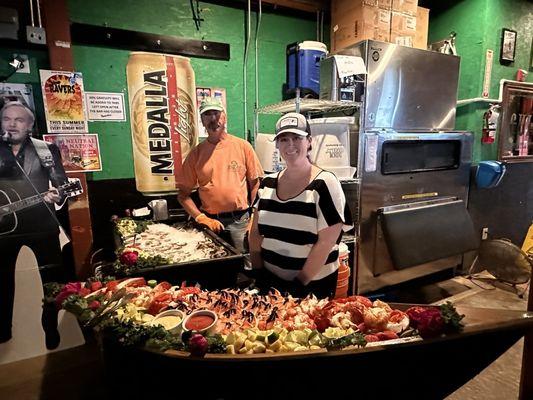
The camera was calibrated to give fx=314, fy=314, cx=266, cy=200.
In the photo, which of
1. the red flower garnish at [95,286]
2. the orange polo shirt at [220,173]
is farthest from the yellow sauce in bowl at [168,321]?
the orange polo shirt at [220,173]

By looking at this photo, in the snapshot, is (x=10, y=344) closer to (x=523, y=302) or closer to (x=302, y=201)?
(x=302, y=201)

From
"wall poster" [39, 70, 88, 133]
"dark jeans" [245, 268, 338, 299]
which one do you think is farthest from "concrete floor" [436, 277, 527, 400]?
"wall poster" [39, 70, 88, 133]

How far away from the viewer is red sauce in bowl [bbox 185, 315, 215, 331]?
1.10 metres

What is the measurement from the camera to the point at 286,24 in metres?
3.56

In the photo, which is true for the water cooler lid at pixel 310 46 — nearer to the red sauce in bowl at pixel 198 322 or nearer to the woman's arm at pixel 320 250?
the woman's arm at pixel 320 250

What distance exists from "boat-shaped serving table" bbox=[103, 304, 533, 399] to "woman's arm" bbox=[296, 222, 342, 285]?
0.80 m

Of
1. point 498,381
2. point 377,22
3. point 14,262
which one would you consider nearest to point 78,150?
point 14,262

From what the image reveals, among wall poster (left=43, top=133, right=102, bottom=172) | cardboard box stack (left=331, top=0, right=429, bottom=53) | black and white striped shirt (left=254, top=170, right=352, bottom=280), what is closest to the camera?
black and white striped shirt (left=254, top=170, right=352, bottom=280)

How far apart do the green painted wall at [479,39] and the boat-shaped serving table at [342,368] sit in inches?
140

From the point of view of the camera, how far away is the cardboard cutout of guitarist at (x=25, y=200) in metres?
2.53

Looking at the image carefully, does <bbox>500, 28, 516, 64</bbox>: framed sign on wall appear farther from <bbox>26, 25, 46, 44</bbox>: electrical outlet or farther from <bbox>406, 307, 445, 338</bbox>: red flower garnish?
<bbox>26, 25, 46, 44</bbox>: electrical outlet

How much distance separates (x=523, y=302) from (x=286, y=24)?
155 inches

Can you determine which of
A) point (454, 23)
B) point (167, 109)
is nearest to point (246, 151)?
point (167, 109)

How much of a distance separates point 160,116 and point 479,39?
11.9ft
